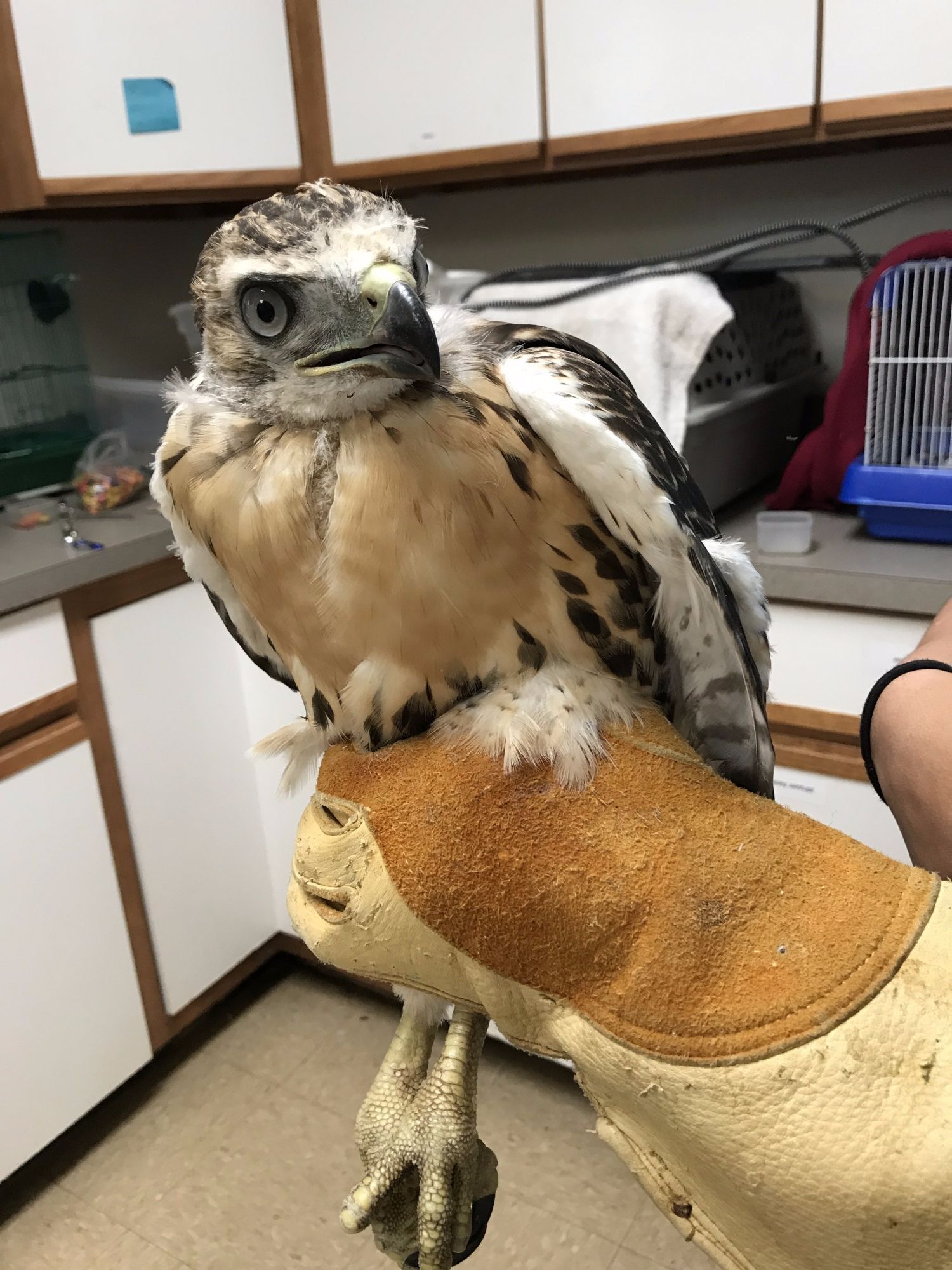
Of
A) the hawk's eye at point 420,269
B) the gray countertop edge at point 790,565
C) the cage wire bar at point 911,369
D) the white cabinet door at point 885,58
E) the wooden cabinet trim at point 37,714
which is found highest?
the white cabinet door at point 885,58

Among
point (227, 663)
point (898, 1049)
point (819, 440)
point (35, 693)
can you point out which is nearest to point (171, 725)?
point (227, 663)

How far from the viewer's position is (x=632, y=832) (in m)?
0.72

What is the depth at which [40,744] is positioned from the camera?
1723 mm

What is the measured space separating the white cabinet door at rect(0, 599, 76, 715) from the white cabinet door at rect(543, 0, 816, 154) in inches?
50.6

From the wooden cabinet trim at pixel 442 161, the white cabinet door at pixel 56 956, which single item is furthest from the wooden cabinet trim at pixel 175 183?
the white cabinet door at pixel 56 956

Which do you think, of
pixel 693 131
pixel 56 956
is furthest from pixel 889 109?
pixel 56 956

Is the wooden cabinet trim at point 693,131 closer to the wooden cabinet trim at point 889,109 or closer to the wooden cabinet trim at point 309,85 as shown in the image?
the wooden cabinet trim at point 889,109

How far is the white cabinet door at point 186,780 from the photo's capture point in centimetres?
189

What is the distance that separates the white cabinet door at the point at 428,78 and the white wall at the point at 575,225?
1.47 feet

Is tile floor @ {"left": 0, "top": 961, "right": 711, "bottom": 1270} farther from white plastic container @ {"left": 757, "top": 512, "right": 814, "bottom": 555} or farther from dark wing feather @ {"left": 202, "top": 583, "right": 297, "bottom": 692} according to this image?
dark wing feather @ {"left": 202, "top": 583, "right": 297, "bottom": 692}

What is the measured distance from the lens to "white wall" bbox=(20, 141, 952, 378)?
198 centimetres

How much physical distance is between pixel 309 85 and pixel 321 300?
163 centimetres

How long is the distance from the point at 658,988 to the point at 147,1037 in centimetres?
169

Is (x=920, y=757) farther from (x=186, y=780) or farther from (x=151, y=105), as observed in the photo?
(x=151, y=105)
